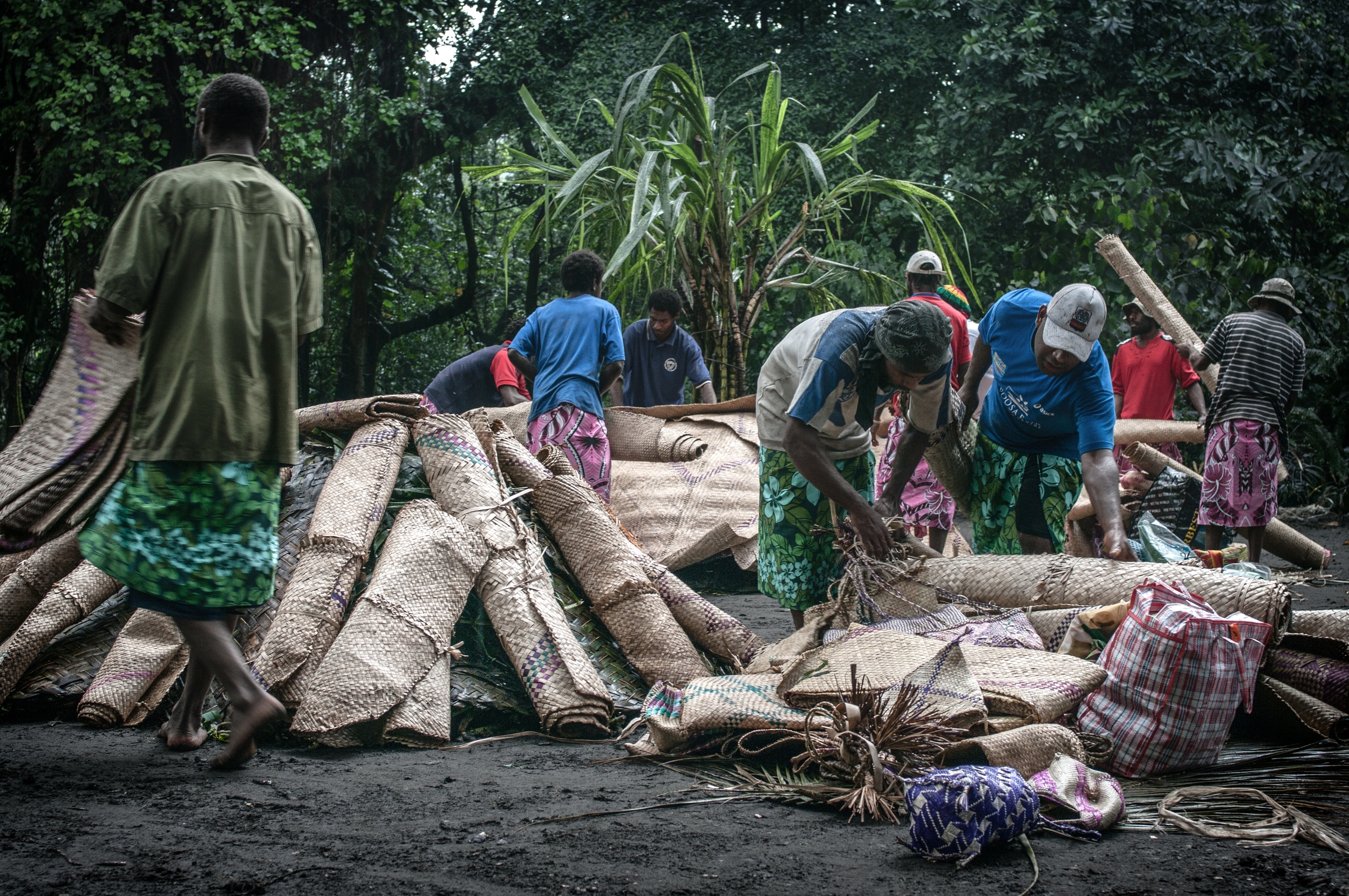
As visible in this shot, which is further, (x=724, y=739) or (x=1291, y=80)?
(x=1291, y=80)

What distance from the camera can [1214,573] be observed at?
2.96 m

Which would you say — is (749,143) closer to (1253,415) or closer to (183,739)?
(1253,415)

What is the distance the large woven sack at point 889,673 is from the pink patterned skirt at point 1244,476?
A: 3.16 metres

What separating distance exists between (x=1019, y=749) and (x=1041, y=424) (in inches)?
64.6

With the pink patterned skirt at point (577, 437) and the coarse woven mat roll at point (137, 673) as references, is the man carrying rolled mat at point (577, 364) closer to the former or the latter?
the pink patterned skirt at point (577, 437)

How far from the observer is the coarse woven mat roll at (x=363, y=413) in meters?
3.85

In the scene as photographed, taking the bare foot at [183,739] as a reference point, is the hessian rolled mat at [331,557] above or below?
above

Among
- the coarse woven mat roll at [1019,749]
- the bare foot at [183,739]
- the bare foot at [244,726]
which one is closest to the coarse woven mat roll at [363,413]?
the bare foot at [183,739]

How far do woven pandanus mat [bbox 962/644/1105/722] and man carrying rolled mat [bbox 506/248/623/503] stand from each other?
2.72 m

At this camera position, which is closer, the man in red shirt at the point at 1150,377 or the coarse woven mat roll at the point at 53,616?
the coarse woven mat roll at the point at 53,616

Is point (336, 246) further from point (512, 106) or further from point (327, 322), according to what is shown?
point (512, 106)

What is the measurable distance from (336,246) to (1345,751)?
11084mm

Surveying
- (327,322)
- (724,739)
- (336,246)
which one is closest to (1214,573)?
(724,739)

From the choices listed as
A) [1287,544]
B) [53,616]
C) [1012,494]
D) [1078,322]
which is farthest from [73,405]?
[1287,544]
